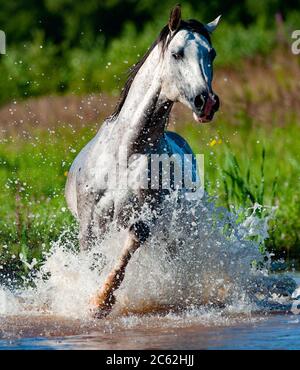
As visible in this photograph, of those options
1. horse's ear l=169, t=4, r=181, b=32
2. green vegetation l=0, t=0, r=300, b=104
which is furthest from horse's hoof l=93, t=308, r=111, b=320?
green vegetation l=0, t=0, r=300, b=104

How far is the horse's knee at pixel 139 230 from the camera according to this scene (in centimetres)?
722

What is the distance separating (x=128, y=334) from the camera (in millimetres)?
6922

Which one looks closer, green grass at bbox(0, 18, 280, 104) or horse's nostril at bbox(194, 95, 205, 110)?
horse's nostril at bbox(194, 95, 205, 110)

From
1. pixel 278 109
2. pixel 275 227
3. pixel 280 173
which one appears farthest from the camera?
pixel 278 109

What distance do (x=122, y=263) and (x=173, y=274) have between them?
23.9 inches

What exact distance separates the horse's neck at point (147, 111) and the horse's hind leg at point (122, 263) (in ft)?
1.61

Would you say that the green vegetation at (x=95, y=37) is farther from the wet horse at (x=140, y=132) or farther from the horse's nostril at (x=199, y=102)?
the horse's nostril at (x=199, y=102)

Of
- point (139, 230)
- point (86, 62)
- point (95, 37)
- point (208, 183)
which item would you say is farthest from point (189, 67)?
point (95, 37)

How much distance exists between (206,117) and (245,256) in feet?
4.98

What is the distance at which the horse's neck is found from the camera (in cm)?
716

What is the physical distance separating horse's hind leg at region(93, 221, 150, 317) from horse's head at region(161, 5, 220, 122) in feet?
2.72

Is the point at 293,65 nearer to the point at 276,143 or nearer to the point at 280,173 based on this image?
the point at 276,143

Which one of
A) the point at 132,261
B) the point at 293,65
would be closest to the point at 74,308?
the point at 132,261

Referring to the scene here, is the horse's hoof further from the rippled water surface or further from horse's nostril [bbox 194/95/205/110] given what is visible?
horse's nostril [bbox 194/95/205/110]
